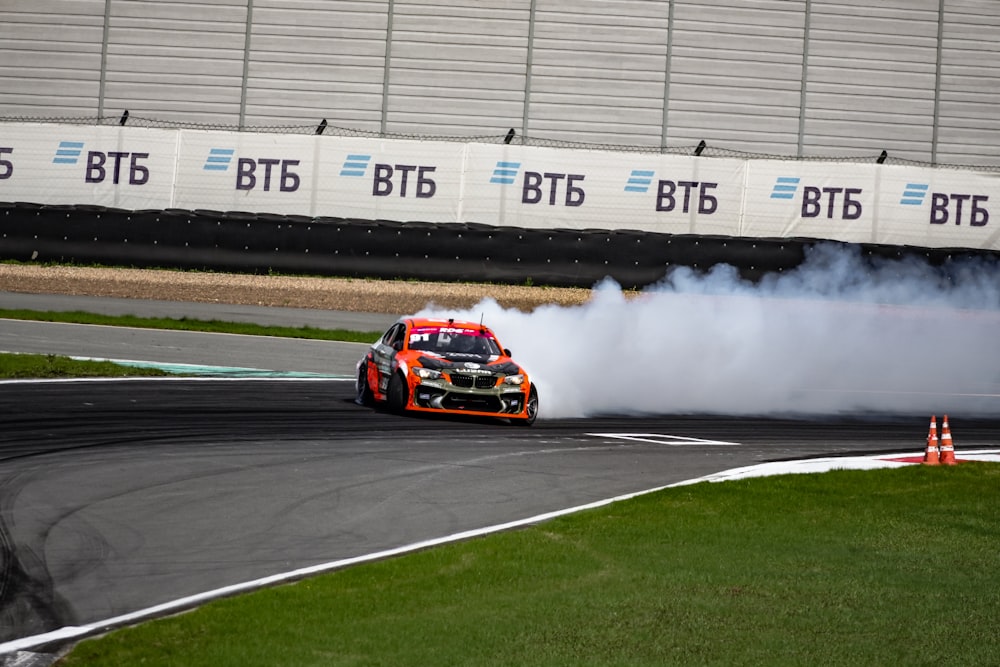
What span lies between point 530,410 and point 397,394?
1639 millimetres

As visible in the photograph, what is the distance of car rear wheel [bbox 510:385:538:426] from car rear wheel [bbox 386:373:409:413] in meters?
1.40

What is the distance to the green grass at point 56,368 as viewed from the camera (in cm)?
1703

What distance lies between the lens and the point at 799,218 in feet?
91.6

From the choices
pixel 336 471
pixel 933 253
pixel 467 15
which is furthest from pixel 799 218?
pixel 336 471

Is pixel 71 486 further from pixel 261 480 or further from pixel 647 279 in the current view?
pixel 647 279

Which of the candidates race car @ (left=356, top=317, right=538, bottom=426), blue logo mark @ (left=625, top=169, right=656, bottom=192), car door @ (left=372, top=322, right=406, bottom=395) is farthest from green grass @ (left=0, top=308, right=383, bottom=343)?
race car @ (left=356, top=317, right=538, bottom=426)

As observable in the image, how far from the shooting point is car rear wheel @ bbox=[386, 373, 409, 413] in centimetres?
1533

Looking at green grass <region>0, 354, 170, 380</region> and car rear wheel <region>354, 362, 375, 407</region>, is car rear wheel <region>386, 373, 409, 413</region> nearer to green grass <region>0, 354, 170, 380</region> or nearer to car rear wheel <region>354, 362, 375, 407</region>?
car rear wheel <region>354, 362, 375, 407</region>

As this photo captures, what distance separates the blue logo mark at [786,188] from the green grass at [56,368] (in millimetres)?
15142

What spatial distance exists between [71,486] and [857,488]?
22.6ft

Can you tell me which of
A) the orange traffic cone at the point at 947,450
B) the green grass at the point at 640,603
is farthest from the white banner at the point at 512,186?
the green grass at the point at 640,603

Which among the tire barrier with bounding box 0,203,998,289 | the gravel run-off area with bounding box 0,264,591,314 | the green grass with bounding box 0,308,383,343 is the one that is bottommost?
the green grass with bounding box 0,308,383,343

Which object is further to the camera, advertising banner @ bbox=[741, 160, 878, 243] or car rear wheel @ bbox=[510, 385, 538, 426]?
advertising banner @ bbox=[741, 160, 878, 243]

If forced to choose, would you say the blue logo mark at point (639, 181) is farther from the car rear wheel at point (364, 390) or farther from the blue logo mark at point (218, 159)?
the car rear wheel at point (364, 390)
